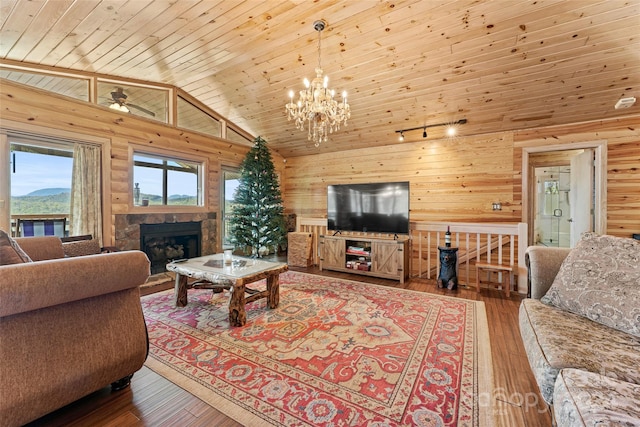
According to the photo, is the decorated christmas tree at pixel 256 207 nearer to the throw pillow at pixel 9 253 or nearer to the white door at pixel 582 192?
the throw pillow at pixel 9 253

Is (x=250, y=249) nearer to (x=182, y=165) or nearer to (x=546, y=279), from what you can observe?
(x=182, y=165)

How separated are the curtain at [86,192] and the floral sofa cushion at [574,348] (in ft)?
14.7

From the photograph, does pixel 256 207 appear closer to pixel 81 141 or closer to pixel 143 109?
pixel 143 109

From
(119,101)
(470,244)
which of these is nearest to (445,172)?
(470,244)

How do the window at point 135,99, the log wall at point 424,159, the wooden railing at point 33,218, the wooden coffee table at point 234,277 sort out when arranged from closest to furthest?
the wooden coffee table at point 234,277 < the wooden railing at point 33,218 < the log wall at point 424,159 < the window at point 135,99

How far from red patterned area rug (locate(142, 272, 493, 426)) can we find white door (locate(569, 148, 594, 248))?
257 centimetres

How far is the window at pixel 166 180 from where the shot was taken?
3994 millimetres

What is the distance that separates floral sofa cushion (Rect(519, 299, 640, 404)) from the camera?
3.72 ft

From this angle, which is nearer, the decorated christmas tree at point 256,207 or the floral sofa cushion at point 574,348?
the floral sofa cushion at point 574,348

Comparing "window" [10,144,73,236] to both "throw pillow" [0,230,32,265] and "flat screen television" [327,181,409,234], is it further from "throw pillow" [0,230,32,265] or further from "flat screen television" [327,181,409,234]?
"flat screen television" [327,181,409,234]

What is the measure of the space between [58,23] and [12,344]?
2892mm

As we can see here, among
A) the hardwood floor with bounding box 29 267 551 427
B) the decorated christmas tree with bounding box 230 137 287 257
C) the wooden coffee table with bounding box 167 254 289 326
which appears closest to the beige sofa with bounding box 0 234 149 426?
the hardwood floor with bounding box 29 267 551 427

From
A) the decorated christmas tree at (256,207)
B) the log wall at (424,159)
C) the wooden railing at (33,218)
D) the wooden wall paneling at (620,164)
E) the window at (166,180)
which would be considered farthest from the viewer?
the decorated christmas tree at (256,207)

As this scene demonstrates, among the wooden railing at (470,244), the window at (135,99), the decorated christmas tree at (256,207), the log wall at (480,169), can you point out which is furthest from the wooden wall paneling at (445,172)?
the window at (135,99)
